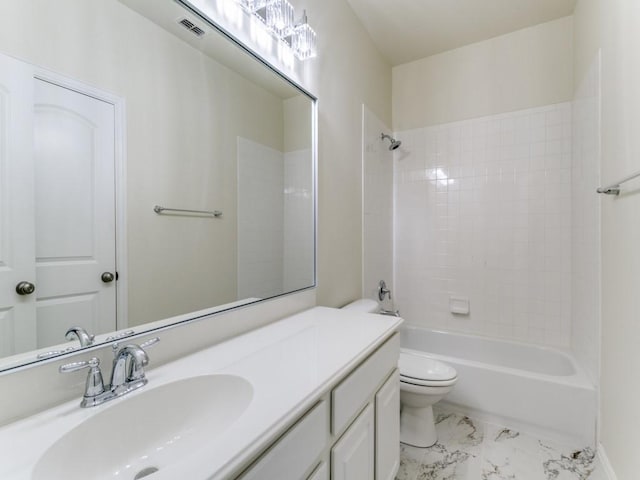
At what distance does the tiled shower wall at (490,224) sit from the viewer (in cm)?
219

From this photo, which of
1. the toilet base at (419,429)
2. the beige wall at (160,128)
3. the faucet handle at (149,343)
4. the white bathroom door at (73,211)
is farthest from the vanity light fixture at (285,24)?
the toilet base at (419,429)

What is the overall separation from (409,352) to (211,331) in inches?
56.3

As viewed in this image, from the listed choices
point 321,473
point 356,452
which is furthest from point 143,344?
point 356,452

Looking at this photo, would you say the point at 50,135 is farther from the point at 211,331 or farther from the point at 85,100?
the point at 211,331

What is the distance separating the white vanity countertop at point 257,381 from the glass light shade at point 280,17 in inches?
50.8

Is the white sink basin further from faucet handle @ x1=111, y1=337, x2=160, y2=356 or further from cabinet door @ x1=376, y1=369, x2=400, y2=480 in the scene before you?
cabinet door @ x1=376, y1=369, x2=400, y2=480

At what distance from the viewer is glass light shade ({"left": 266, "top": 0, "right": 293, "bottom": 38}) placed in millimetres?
1289

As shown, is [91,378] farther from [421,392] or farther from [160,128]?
[421,392]

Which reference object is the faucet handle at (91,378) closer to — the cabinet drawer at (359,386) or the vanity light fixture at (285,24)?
the cabinet drawer at (359,386)

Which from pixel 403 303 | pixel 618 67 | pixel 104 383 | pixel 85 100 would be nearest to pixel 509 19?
pixel 618 67

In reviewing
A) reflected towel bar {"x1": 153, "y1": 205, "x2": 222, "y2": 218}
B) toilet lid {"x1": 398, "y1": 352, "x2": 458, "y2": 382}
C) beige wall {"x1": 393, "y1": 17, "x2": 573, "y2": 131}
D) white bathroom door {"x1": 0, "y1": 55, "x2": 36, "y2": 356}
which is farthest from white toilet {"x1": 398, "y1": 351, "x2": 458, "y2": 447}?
beige wall {"x1": 393, "y1": 17, "x2": 573, "y2": 131}

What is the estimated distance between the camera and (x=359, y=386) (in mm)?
987

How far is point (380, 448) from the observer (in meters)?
1.17

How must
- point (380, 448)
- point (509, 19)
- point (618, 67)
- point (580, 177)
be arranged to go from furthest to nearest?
point (509, 19), point (580, 177), point (618, 67), point (380, 448)
